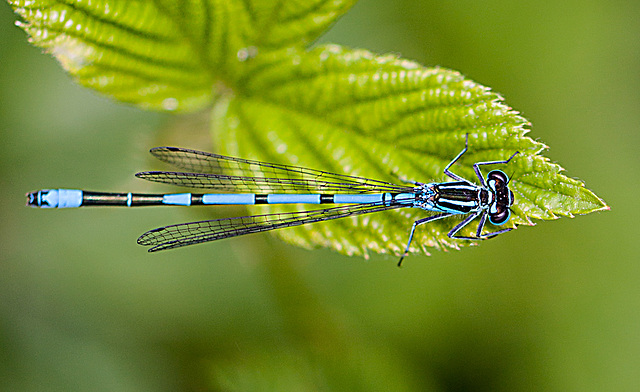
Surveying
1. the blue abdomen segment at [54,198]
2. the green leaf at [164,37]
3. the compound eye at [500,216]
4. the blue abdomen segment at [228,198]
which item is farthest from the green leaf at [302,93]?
the blue abdomen segment at [54,198]

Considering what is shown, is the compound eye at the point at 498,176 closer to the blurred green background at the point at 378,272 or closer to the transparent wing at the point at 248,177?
the transparent wing at the point at 248,177

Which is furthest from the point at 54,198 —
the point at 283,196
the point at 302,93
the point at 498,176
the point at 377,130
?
the point at 498,176

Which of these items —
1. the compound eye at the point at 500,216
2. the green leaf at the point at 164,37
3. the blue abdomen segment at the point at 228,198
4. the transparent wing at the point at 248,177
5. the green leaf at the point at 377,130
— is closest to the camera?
the green leaf at the point at 377,130

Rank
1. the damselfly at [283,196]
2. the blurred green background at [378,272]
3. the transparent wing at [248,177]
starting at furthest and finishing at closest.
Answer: the blurred green background at [378,272], the transparent wing at [248,177], the damselfly at [283,196]

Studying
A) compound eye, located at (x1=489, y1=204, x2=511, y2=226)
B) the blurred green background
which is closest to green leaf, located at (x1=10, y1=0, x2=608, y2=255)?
compound eye, located at (x1=489, y1=204, x2=511, y2=226)

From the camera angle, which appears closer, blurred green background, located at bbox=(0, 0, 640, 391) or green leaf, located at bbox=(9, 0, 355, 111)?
green leaf, located at bbox=(9, 0, 355, 111)

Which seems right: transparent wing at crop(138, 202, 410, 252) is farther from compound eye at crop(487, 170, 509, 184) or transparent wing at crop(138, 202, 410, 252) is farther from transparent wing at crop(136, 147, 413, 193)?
compound eye at crop(487, 170, 509, 184)

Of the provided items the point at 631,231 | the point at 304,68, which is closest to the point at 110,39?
the point at 304,68
